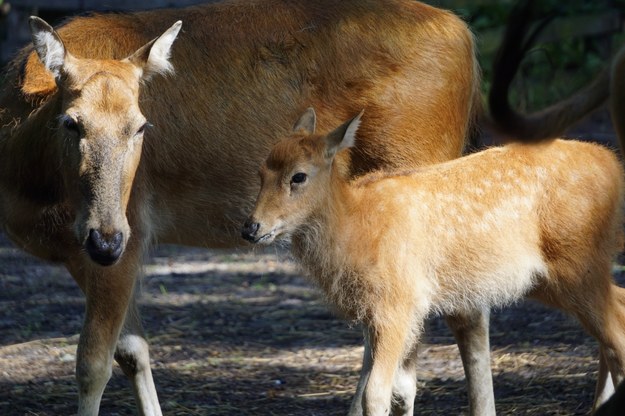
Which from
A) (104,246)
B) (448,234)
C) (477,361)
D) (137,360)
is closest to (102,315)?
(137,360)

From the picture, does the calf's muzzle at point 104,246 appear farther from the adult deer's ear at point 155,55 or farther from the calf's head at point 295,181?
the adult deer's ear at point 155,55

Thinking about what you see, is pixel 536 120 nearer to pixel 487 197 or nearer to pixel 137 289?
pixel 487 197

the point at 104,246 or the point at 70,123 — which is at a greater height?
the point at 70,123

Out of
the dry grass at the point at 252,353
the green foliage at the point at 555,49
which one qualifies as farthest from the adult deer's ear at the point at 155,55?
the green foliage at the point at 555,49

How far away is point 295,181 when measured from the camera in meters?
5.42

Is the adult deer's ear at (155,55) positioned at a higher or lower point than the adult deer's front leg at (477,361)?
higher

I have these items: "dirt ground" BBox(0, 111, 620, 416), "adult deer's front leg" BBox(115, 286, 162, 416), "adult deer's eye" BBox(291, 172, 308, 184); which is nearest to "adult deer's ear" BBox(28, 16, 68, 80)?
"adult deer's eye" BBox(291, 172, 308, 184)

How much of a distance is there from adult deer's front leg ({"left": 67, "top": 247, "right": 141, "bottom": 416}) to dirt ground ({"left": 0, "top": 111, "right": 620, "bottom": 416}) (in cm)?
100

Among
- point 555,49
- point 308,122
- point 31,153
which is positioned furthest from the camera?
point 555,49

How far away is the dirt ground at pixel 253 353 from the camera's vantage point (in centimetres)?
704

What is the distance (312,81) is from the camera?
263 inches

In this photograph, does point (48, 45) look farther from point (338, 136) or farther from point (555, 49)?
point (555, 49)

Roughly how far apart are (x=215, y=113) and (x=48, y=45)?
1234mm

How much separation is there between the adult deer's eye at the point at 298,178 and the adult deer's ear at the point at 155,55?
113 cm
